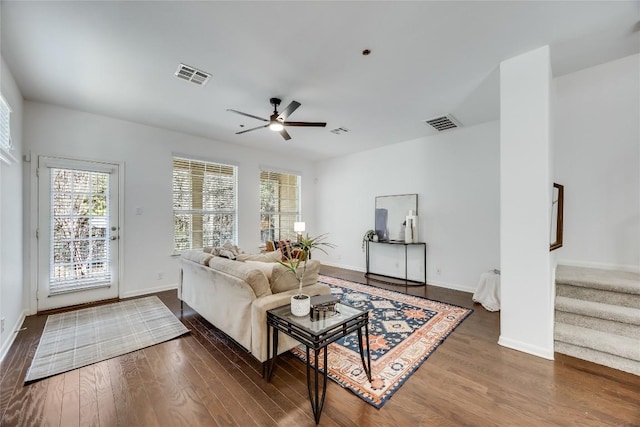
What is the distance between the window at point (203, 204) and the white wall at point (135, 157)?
0.18m

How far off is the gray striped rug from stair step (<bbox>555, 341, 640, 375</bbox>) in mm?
3915

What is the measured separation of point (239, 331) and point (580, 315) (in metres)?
3.31

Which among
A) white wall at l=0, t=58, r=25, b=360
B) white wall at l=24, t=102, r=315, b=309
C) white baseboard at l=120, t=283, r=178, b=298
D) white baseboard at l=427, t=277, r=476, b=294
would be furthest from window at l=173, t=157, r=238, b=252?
white baseboard at l=427, t=277, r=476, b=294

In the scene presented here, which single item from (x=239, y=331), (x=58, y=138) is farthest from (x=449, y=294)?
(x=58, y=138)

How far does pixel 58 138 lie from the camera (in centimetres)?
383

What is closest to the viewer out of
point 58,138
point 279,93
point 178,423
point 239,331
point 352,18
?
point 178,423

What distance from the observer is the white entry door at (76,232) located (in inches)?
146

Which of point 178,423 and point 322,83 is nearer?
point 178,423

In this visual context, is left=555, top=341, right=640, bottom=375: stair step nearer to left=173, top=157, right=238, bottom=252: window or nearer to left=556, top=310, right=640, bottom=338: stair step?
left=556, top=310, right=640, bottom=338: stair step

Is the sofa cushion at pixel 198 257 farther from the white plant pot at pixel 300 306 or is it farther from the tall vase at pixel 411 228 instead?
the tall vase at pixel 411 228

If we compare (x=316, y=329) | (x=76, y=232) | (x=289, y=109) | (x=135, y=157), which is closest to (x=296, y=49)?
(x=289, y=109)

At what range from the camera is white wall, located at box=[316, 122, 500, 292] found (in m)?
4.40

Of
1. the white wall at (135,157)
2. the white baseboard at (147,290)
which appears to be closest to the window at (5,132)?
the white wall at (135,157)

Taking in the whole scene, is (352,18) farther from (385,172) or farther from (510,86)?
(385,172)
